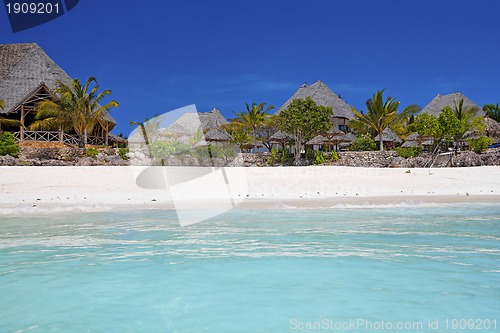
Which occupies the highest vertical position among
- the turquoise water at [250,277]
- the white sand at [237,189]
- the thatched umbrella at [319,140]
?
the thatched umbrella at [319,140]

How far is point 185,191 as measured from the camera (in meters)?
14.3

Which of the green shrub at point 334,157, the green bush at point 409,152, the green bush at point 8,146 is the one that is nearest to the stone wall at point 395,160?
the green shrub at point 334,157

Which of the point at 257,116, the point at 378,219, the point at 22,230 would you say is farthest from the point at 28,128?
the point at 378,219

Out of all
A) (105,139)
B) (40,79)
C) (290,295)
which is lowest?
(290,295)

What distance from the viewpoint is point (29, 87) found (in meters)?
32.7

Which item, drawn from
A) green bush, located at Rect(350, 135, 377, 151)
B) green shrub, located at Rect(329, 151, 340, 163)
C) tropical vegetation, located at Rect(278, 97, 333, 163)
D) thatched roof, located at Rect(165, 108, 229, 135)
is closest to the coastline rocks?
tropical vegetation, located at Rect(278, 97, 333, 163)

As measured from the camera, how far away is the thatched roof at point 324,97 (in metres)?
51.3

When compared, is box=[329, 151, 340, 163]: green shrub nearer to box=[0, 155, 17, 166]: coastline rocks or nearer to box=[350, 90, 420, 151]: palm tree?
box=[350, 90, 420, 151]: palm tree

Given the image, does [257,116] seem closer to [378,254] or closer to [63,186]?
[63,186]

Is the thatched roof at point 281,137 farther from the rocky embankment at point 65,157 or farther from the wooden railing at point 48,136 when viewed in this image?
the wooden railing at point 48,136

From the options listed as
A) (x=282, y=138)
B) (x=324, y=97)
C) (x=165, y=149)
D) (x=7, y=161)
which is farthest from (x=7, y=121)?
(x=324, y=97)

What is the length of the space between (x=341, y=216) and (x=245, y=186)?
7439 millimetres

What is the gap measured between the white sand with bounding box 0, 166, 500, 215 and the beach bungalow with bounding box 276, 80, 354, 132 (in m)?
30.6

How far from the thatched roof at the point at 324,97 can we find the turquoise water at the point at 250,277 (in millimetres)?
44410
